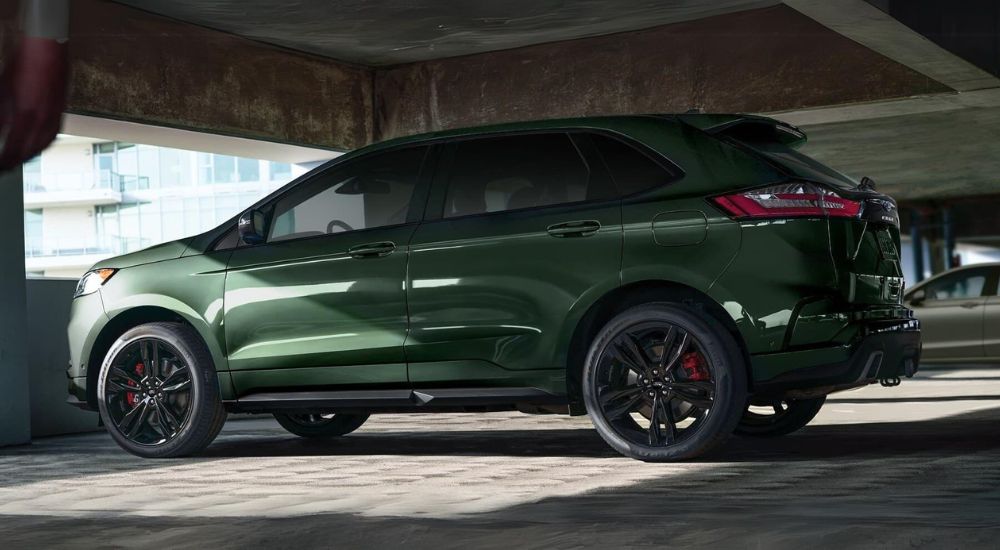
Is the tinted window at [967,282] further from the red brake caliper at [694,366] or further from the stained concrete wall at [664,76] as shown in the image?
the red brake caliper at [694,366]

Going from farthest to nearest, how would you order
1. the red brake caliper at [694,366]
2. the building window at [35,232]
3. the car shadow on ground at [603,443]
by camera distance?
the building window at [35,232] → the car shadow on ground at [603,443] → the red brake caliper at [694,366]

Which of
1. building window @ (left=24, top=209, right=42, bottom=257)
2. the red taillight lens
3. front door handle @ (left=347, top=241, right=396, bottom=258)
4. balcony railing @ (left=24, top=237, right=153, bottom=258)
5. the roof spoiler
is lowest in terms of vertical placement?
front door handle @ (left=347, top=241, right=396, bottom=258)

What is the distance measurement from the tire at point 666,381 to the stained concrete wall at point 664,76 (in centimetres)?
594

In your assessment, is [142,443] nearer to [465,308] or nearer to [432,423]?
[465,308]

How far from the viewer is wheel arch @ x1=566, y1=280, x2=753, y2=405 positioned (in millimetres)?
6375

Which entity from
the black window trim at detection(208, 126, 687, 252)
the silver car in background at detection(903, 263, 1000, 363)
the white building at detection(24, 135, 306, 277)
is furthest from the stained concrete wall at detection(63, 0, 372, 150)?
the white building at detection(24, 135, 306, 277)

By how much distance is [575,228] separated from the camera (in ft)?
21.4

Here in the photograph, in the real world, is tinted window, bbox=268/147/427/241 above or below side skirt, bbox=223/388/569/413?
above

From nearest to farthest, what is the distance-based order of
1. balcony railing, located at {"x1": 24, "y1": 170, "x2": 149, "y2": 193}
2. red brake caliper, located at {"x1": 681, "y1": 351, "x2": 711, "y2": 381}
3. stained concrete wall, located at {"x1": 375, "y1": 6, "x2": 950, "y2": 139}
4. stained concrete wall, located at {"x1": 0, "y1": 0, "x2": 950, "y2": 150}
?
red brake caliper, located at {"x1": 681, "y1": 351, "x2": 711, "y2": 381} < stained concrete wall, located at {"x1": 0, "y1": 0, "x2": 950, "y2": 150} < stained concrete wall, located at {"x1": 375, "y1": 6, "x2": 950, "y2": 139} < balcony railing, located at {"x1": 24, "y1": 170, "x2": 149, "y2": 193}

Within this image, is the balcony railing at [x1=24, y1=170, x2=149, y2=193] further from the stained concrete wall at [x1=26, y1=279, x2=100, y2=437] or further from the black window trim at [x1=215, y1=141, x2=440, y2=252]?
the black window trim at [x1=215, y1=141, x2=440, y2=252]

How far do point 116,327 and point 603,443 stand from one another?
9.72 feet

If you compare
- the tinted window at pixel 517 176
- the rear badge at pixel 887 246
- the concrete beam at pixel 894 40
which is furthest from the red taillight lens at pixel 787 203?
the concrete beam at pixel 894 40

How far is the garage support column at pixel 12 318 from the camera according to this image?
30.7 feet

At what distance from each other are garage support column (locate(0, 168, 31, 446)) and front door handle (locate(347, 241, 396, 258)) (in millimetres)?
3456
